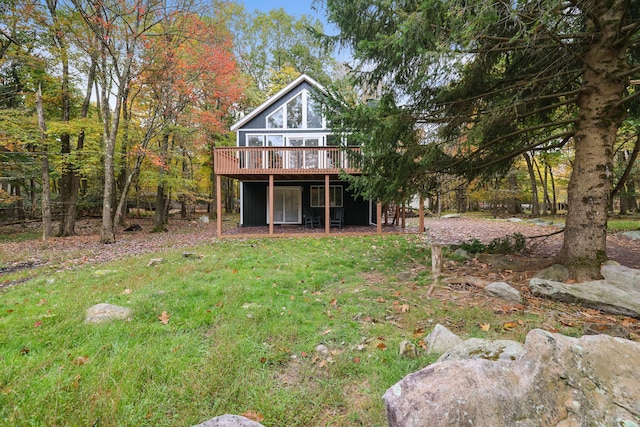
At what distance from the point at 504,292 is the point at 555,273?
3.95ft

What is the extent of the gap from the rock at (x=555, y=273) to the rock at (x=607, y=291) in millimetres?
422

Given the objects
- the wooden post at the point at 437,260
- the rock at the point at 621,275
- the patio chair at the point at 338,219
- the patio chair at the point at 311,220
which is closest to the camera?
the rock at the point at 621,275

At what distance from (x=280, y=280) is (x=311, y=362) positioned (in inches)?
97.5

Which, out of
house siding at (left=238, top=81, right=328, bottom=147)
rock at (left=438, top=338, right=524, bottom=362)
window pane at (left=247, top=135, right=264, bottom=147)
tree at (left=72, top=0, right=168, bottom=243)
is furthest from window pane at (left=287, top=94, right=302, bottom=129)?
rock at (left=438, top=338, right=524, bottom=362)

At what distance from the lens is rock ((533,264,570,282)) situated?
173 inches

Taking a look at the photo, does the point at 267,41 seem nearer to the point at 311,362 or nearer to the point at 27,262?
the point at 27,262

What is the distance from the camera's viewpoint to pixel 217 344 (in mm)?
3018

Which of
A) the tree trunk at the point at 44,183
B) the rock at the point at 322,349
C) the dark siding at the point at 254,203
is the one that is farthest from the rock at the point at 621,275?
the tree trunk at the point at 44,183

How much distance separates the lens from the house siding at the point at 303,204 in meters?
15.1

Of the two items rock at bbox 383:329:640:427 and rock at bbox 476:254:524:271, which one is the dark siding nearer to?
rock at bbox 476:254:524:271

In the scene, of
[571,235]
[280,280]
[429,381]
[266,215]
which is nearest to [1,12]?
[266,215]

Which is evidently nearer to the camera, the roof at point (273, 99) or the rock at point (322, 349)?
the rock at point (322, 349)

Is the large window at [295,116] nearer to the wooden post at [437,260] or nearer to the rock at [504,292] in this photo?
the wooden post at [437,260]

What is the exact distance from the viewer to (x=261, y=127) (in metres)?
14.6
